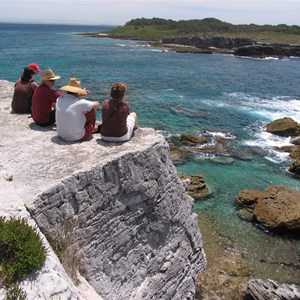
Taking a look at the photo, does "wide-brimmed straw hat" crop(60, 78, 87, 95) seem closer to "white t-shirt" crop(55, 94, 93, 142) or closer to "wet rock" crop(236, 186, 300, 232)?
"white t-shirt" crop(55, 94, 93, 142)

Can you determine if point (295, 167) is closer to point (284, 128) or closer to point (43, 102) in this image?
point (284, 128)

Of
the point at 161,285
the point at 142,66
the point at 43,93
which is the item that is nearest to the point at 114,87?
the point at 43,93

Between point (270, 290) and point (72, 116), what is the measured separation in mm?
10378

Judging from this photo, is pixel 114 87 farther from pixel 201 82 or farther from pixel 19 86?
pixel 201 82

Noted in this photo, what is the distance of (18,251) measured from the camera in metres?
5.97

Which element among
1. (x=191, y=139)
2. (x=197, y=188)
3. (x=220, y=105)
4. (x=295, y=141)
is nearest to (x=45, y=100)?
(x=197, y=188)

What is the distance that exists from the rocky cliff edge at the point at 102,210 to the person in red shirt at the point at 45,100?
0.38 meters

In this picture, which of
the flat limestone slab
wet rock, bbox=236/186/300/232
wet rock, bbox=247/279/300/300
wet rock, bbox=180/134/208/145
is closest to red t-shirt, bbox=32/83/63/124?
the flat limestone slab

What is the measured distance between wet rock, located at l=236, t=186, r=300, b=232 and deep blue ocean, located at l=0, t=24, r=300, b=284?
2.24ft

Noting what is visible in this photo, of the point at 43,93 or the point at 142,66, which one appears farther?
the point at 142,66

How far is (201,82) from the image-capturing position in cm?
5578

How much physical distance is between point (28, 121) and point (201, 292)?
9585mm

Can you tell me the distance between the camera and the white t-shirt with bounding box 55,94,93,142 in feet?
33.4

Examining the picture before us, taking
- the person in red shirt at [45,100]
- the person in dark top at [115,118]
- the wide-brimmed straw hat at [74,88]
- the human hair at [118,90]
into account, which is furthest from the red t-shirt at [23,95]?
the human hair at [118,90]
